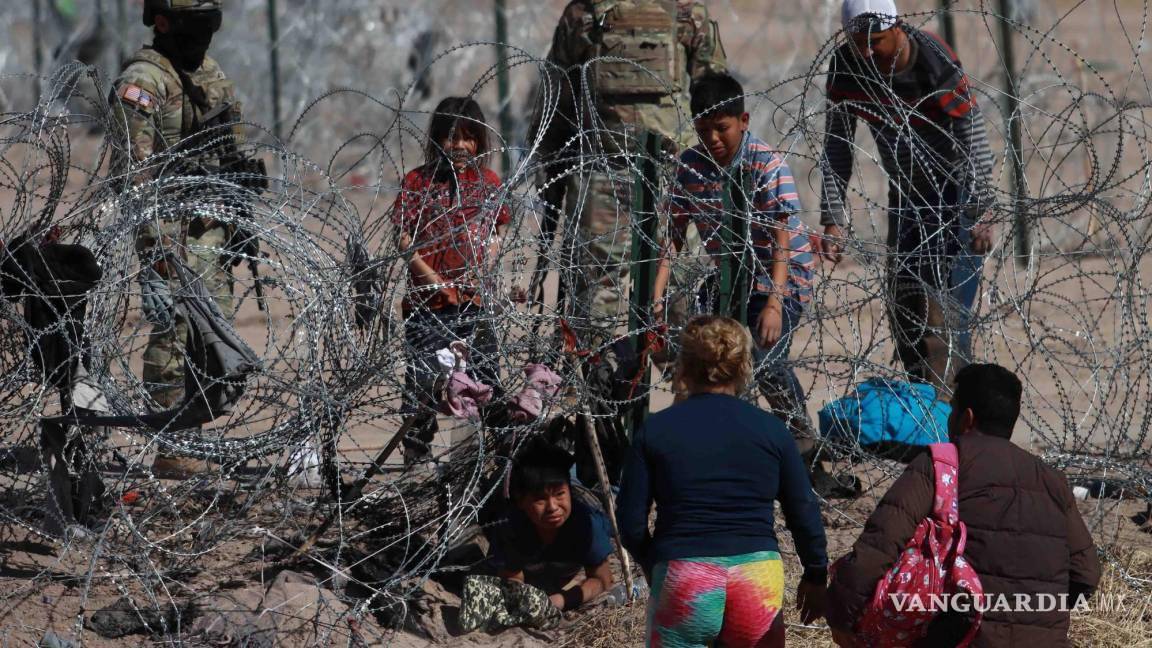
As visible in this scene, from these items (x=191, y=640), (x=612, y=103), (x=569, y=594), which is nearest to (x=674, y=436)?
(x=569, y=594)

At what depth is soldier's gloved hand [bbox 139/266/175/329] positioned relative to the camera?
4066 millimetres

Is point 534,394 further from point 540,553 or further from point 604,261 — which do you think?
point 604,261

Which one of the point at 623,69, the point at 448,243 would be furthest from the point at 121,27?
the point at 448,243

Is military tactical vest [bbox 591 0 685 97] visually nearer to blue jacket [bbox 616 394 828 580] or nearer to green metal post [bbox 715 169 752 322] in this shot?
green metal post [bbox 715 169 752 322]

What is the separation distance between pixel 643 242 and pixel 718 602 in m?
1.70

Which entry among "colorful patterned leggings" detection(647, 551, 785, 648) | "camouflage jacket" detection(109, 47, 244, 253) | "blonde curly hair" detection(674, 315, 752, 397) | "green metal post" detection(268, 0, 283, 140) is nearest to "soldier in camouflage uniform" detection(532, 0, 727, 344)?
"camouflage jacket" detection(109, 47, 244, 253)

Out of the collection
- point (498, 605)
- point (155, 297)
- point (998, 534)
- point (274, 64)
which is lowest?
point (498, 605)

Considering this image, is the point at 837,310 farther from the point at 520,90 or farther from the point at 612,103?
the point at 520,90

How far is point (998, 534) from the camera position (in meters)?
2.90

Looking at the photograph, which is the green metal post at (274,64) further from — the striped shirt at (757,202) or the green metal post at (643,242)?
the green metal post at (643,242)

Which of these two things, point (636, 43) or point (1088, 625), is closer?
point (1088, 625)

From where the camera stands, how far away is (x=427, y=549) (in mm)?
4508

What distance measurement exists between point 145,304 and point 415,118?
929 cm

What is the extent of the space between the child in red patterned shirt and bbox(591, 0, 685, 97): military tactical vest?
1.07 meters
